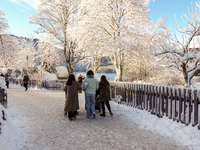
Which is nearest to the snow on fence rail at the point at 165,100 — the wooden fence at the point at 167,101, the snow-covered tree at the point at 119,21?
the wooden fence at the point at 167,101

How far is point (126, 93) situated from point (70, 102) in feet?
12.3

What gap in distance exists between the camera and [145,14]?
13.6m

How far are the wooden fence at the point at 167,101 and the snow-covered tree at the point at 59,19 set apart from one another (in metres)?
12.7

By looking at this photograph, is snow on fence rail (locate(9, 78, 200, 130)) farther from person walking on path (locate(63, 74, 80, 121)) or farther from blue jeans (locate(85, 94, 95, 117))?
person walking on path (locate(63, 74, 80, 121))

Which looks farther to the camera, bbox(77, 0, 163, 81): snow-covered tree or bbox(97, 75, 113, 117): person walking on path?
bbox(77, 0, 163, 81): snow-covered tree

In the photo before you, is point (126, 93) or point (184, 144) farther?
point (126, 93)

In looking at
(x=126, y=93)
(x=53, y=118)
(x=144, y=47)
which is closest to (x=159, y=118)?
(x=126, y=93)

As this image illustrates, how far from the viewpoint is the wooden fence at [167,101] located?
492 cm

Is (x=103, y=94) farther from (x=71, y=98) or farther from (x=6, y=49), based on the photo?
(x=6, y=49)

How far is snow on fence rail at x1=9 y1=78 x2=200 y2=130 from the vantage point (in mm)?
4920

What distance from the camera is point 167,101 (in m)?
5.82

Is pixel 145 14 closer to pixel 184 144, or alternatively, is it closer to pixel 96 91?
pixel 96 91

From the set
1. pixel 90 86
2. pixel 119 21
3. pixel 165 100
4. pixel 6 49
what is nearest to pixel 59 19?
pixel 119 21

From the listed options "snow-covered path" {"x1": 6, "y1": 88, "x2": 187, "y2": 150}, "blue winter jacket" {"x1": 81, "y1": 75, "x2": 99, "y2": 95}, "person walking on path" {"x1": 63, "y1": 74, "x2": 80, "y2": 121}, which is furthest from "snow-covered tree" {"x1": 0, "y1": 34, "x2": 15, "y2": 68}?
"blue winter jacket" {"x1": 81, "y1": 75, "x2": 99, "y2": 95}
